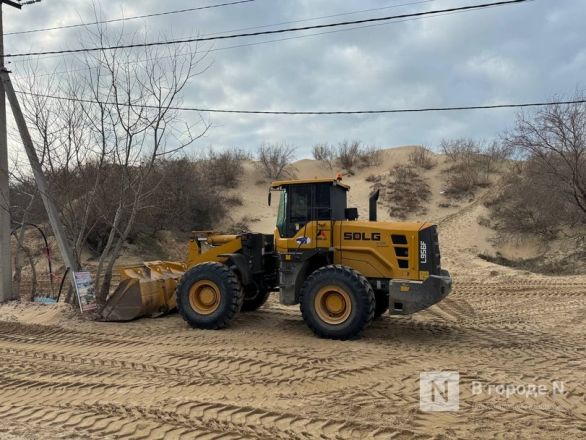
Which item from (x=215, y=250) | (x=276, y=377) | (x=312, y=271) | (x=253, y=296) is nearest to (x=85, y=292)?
(x=215, y=250)

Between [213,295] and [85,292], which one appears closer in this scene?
[213,295]

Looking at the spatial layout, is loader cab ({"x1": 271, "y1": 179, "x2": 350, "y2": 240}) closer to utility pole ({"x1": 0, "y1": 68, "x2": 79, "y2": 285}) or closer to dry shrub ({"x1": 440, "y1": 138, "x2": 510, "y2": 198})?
utility pole ({"x1": 0, "y1": 68, "x2": 79, "y2": 285})

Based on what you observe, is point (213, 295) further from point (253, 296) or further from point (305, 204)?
point (305, 204)

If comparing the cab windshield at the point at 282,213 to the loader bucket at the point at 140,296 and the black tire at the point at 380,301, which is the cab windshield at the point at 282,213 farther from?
the loader bucket at the point at 140,296

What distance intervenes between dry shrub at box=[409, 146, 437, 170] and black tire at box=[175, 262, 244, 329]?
30.8 metres

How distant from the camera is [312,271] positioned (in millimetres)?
9000

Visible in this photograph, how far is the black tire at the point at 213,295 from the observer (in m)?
8.84

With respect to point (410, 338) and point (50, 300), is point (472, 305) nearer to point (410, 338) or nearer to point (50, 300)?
point (410, 338)

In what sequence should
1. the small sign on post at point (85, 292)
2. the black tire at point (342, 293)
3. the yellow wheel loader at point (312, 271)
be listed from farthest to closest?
the small sign on post at point (85, 292)
the yellow wheel loader at point (312, 271)
the black tire at point (342, 293)

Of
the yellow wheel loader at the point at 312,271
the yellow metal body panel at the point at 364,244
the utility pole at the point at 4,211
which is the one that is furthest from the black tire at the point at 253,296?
the utility pole at the point at 4,211

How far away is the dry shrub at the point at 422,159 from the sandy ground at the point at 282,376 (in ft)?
90.8

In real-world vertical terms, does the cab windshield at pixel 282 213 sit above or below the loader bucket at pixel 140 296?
above

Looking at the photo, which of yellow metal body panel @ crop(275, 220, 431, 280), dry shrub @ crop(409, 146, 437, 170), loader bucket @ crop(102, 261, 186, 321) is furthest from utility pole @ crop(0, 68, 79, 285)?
dry shrub @ crop(409, 146, 437, 170)

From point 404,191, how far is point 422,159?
602 centimetres
